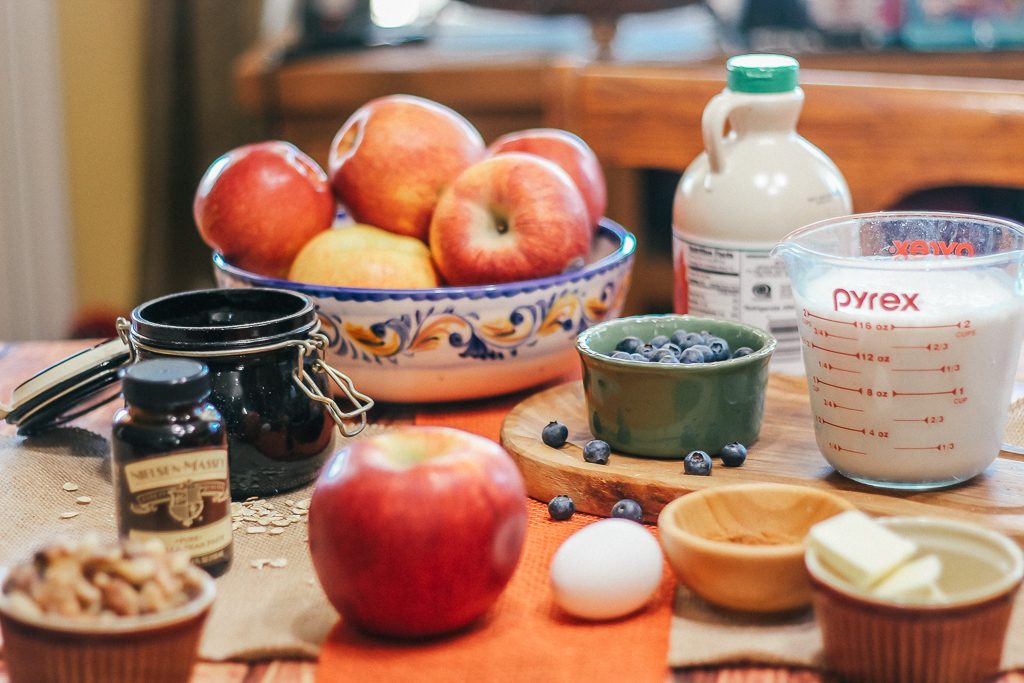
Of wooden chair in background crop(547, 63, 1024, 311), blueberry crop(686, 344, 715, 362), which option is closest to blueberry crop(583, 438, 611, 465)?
blueberry crop(686, 344, 715, 362)

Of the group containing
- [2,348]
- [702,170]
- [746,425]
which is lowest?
[2,348]

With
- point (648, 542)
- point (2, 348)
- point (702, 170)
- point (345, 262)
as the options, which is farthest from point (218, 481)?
point (2, 348)

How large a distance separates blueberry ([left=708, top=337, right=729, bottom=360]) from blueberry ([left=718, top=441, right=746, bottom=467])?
0.08 metres

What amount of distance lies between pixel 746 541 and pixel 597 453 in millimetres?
208

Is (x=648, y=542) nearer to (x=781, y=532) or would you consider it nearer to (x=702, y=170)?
(x=781, y=532)

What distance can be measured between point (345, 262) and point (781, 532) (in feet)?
1.82

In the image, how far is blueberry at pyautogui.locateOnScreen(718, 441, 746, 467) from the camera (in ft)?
3.36

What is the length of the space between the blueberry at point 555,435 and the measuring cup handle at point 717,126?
0.34 m

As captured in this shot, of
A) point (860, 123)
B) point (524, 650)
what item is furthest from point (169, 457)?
point (860, 123)

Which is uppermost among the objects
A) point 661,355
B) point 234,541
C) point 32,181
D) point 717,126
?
point 717,126

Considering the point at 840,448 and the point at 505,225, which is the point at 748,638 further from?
the point at 505,225

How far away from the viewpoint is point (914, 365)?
3.02 feet

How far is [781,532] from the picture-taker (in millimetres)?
850

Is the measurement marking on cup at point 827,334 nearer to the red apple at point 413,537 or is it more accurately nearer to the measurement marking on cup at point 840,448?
the measurement marking on cup at point 840,448
